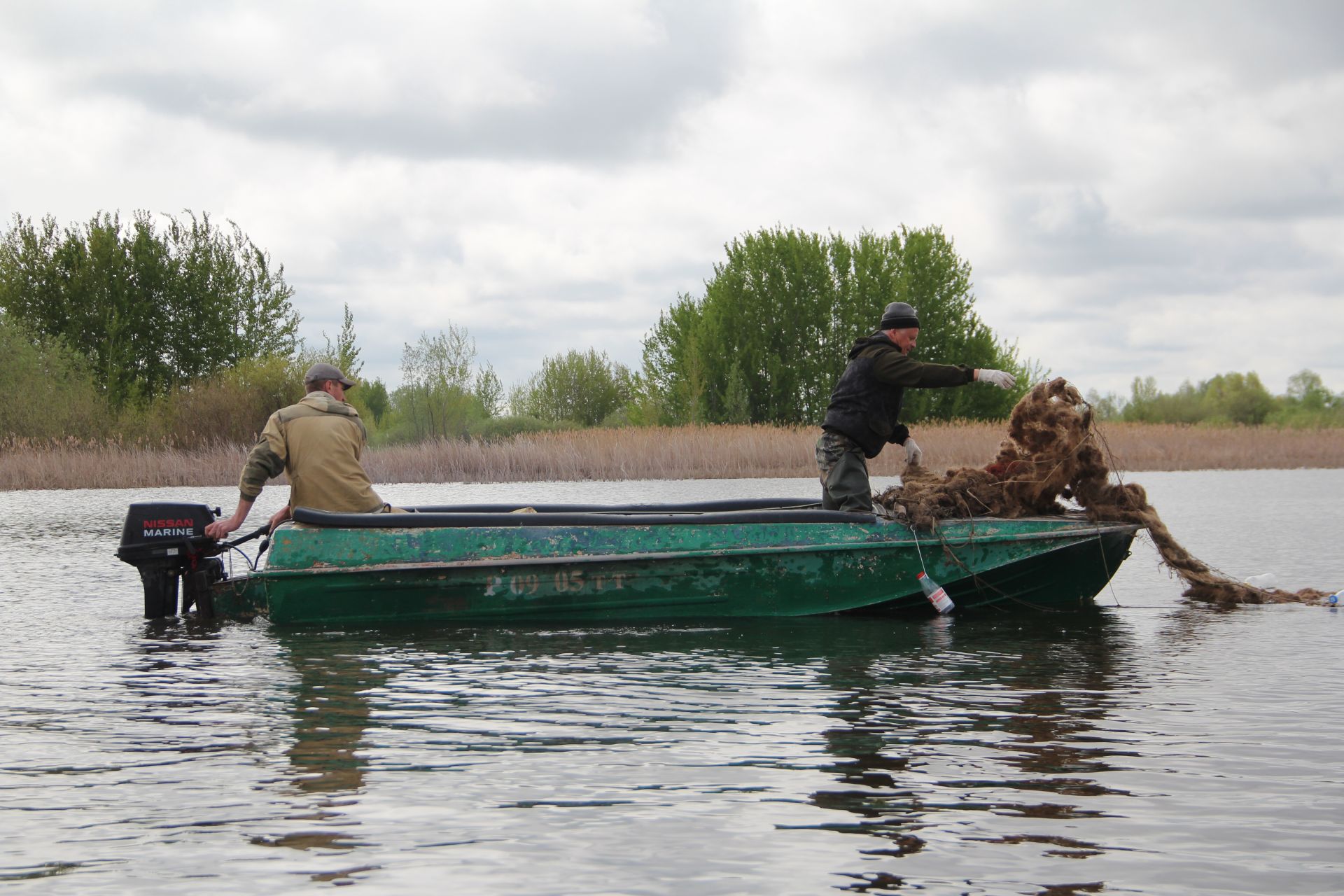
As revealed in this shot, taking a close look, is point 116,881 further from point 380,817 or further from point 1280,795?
point 1280,795

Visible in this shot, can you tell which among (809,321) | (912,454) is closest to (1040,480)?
(912,454)

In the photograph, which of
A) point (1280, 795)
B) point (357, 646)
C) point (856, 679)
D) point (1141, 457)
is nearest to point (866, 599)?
point (856, 679)

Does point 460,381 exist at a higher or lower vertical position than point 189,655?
higher

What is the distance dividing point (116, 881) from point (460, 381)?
3184 centimetres

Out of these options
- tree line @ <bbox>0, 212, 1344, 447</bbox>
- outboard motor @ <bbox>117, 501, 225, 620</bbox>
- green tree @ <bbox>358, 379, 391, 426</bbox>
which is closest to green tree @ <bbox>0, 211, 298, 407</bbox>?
tree line @ <bbox>0, 212, 1344, 447</bbox>

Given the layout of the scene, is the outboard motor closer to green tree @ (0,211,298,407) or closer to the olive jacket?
the olive jacket

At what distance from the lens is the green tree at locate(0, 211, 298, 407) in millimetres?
46125

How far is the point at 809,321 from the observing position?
49969 millimetres

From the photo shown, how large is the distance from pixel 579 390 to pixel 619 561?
4774 centimetres

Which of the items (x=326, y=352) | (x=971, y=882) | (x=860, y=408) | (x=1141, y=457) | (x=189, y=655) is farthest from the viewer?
(x=326, y=352)

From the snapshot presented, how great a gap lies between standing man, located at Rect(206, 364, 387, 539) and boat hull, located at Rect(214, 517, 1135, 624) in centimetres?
31

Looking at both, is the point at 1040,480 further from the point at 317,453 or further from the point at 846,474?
the point at 317,453

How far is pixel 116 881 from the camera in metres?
3.90

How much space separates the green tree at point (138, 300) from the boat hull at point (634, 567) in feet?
127
